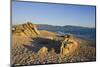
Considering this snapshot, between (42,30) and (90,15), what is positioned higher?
(90,15)

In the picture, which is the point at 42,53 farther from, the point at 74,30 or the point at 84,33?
the point at 84,33

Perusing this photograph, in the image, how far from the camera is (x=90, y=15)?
293 cm

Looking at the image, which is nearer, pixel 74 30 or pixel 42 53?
pixel 42 53

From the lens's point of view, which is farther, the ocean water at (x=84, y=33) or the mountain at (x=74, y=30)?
the ocean water at (x=84, y=33)

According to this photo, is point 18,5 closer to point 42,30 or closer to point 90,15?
point 42,30

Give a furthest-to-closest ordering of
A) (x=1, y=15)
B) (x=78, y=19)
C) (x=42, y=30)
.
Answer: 1. (x=78, y=19)
2. (x=42, y=30)
3. (x=1, y=15)

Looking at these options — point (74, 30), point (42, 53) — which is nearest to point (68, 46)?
point (74, 30)

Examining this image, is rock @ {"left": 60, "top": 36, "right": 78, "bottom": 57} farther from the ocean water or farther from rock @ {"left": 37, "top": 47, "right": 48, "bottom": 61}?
rock @ {"left": 37, "top": 47, "right": 48, "bottom": 61}

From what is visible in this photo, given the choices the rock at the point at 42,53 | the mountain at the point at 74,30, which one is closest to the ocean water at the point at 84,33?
the mountain at the point at 74,30

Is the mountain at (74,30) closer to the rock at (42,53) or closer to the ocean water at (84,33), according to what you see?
the ocean water at (84,33)

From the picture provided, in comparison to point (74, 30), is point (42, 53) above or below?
below

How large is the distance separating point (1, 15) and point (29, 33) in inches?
15.2

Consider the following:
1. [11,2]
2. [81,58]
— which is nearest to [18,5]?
[11,2]

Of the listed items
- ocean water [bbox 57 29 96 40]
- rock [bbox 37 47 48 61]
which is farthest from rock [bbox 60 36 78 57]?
rock [bbox 37 47 48 61]
